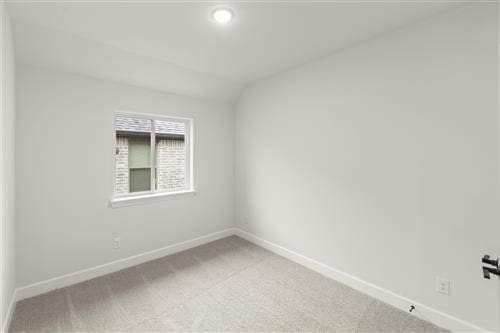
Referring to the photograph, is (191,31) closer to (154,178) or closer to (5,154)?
(5,154)

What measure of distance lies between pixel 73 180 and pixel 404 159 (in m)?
3.31

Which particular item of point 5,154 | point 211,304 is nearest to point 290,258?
point 211,304

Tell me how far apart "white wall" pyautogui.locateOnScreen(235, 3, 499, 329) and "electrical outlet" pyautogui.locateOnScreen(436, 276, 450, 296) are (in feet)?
0.13

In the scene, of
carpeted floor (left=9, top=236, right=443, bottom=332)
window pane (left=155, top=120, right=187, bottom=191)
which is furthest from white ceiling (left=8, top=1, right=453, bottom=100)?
carpeted floor (left=9, top=236, right=443, bottom=332)

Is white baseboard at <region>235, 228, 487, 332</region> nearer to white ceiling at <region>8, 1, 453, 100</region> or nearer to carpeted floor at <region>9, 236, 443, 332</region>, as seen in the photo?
carpeted floor at <region>9, 236, 443, 332</region>

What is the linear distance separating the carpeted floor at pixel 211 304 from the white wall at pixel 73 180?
0.35m

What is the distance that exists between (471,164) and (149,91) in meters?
3.38

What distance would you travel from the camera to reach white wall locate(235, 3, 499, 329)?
167 cm

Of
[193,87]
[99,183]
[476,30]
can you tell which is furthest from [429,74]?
[99,183]

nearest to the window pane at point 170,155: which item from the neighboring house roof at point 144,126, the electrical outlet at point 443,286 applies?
the neighboring house roof at point 144,126

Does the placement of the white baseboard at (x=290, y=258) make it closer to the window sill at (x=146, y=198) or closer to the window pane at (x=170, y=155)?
the window sill at (x=146, y=198)

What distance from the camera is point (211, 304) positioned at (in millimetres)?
2143

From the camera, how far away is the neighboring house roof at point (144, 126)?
115 inches

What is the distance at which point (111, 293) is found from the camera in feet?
7.53
